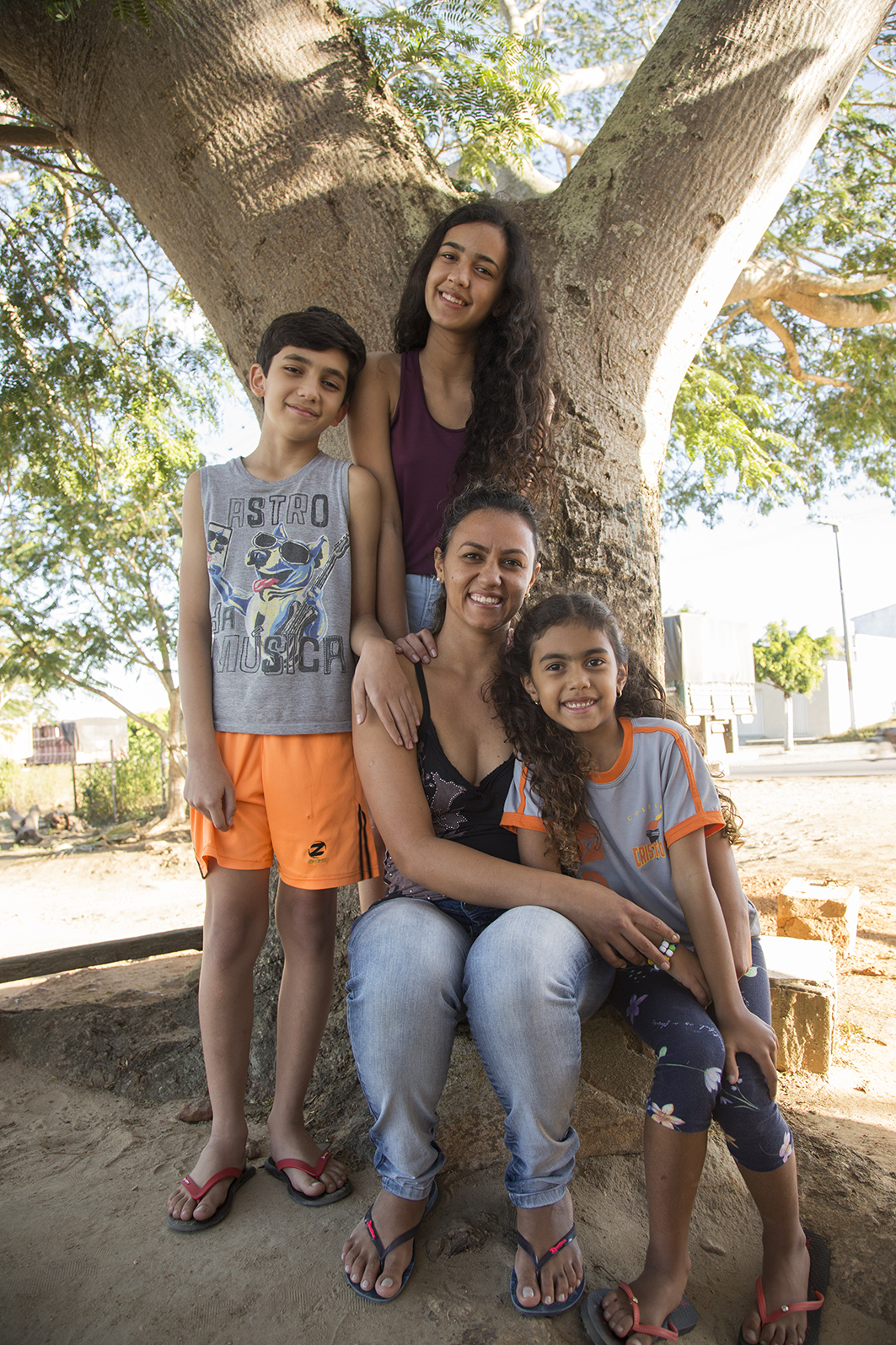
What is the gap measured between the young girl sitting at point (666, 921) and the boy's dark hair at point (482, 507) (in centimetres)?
24

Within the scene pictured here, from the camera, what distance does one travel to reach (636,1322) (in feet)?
5.00

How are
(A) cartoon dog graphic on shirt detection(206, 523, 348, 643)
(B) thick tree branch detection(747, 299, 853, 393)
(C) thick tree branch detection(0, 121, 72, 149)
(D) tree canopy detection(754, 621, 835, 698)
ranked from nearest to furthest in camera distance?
1. (A) cartoon dog graphic on shirt detection(206, 523, 348, 643)
2. (C) thick tree branch detection(0, 121, 72, 149)
3. (B) thick tree branch detection(747, 299, 853, 393)
4. (D) tree canopy detection(754, 621, 835, 698)

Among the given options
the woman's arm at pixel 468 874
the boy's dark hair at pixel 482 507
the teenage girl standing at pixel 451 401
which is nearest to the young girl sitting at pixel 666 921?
the woman's arm at pixel 468 874

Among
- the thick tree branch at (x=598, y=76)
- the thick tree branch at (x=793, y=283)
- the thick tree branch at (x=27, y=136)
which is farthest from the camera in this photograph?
the thick tree branch at (x=598, y=76)

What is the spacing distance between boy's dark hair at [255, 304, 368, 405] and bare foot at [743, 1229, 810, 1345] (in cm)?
219

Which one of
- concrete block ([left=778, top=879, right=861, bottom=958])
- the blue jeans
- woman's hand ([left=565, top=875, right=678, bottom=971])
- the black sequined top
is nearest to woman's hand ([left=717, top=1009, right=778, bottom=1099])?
woman's hand ([left=565, top=875, right=678, bottom=971])

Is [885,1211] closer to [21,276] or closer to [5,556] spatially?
[21,276]

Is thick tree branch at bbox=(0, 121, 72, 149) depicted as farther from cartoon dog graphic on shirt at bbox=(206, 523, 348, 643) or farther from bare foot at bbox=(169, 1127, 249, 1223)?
bare foot at bbox=(169, 1127, 249, 1223)

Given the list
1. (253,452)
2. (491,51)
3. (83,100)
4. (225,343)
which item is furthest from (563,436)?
(491,51)

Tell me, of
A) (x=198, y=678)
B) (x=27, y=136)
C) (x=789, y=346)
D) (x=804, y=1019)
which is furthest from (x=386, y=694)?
(x=789, y=346)

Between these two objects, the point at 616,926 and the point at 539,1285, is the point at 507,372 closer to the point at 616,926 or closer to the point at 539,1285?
the point at 616,926

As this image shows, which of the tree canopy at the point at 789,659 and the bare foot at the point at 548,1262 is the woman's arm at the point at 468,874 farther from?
the tree canopy at the point at 789,659

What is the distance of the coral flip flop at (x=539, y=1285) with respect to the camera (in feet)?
5.12

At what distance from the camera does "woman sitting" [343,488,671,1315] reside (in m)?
1.61
